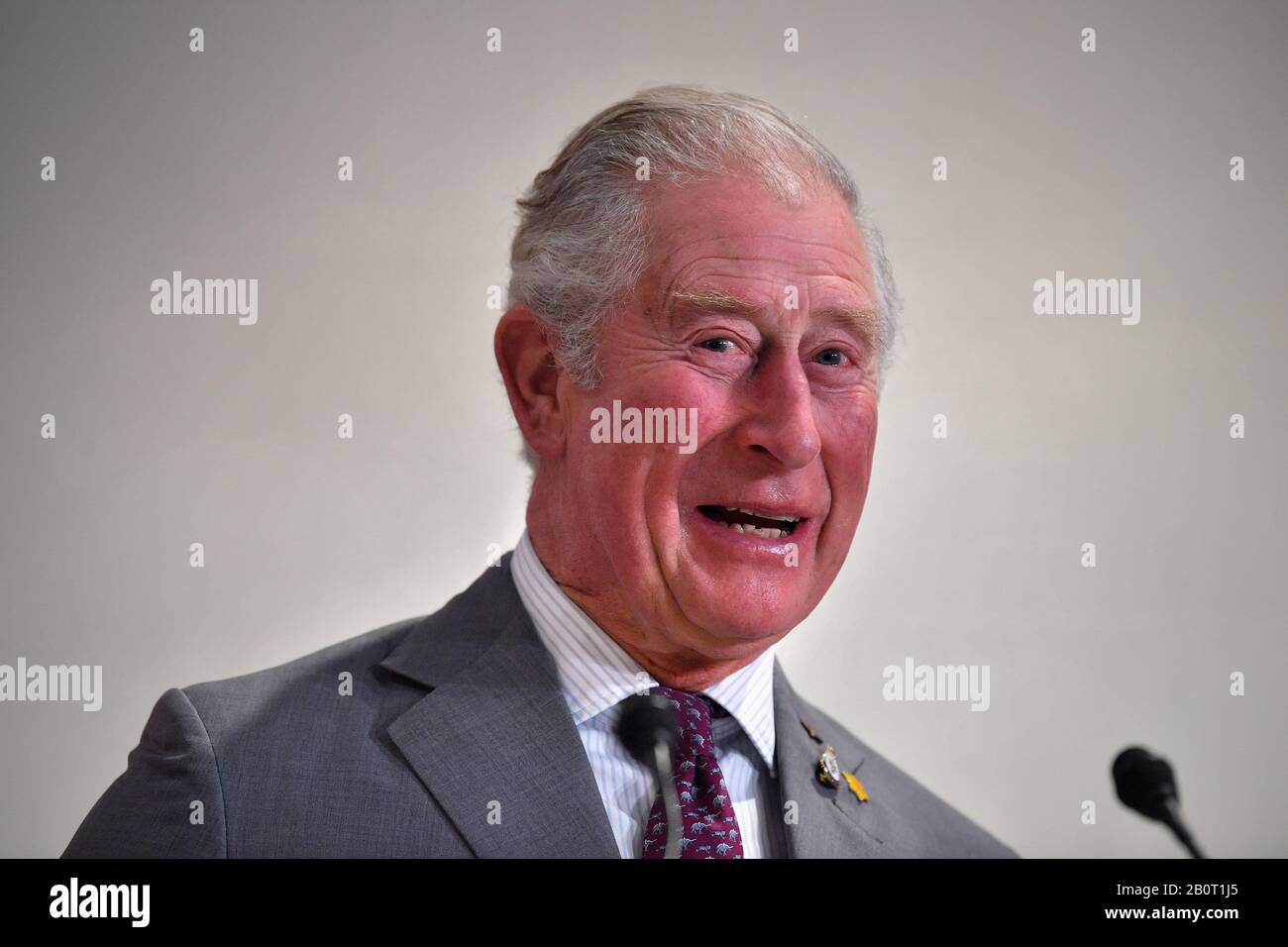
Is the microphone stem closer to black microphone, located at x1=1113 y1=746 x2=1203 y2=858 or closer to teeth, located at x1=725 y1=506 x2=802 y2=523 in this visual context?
black microphone, located at x1=1113 y1=746 x2=1203 y2=858

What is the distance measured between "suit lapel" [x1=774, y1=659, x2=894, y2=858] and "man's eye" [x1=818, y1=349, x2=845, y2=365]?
0.49m

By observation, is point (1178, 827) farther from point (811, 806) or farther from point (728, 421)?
point (728, 421)

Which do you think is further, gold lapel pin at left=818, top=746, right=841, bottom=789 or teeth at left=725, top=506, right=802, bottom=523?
gold lapel pin at left=818, top=746, right=841, bottom=789

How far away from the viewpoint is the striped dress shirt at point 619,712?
158cm

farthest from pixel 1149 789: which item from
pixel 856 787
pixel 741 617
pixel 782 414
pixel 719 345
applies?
pixel 719 345

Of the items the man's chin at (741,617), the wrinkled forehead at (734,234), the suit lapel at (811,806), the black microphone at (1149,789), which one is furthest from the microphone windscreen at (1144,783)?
the wrinkled forehead at (734,234)

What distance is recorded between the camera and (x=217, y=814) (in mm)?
1445

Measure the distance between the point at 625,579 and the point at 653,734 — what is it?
8.1 inches

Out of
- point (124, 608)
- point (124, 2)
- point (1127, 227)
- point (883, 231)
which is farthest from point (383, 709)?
point (1127, 227)

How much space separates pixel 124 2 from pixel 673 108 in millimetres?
890

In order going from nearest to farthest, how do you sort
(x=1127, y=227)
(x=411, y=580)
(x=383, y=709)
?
(x=383, y=709), (x=411, y=580), (x=1127, y=227)

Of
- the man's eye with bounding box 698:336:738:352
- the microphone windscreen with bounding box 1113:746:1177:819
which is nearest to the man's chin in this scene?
the man's eye with bounding box 698:336:738:352

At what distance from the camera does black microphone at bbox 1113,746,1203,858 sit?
1484 mm

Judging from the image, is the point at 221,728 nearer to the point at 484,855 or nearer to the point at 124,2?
the point at 484,855
